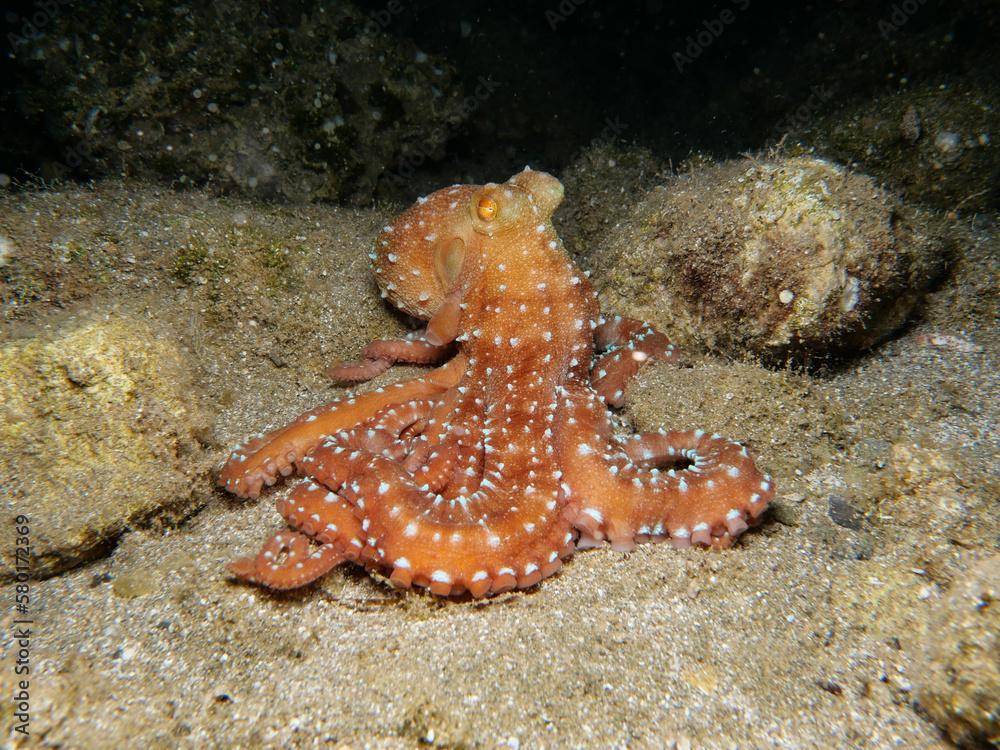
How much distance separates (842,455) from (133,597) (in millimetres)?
4248

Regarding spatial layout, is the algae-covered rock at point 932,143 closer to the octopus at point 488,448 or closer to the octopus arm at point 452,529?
the octopus at point 488,448

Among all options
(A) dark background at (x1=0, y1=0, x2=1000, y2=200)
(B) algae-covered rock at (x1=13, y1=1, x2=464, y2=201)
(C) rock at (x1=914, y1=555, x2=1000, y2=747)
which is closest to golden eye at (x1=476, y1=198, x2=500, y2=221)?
(C) rock at (x1=914, y1=555, x2=1000, y2=747)

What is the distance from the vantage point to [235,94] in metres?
5.82

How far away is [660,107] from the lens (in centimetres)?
936

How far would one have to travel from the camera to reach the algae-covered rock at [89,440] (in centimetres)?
289

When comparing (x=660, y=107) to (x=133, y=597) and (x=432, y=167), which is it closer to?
(x=432, y=167)

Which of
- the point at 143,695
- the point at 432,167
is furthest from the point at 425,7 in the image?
the point at 143,695

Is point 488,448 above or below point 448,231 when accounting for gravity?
below

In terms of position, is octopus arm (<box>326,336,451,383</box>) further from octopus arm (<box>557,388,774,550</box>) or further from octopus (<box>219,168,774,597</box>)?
octopus arm (<box>557,388,774,550</box>)

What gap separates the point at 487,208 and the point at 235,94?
4372 mm

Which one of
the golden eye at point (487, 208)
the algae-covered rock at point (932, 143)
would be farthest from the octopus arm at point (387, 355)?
the algae-covered rock at point (932, 143)

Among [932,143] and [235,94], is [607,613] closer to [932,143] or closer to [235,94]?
[932,143]

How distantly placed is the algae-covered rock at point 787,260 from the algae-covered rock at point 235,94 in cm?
435

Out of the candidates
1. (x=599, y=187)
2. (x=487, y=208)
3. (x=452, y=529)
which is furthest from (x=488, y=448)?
(x=599, y=187)
